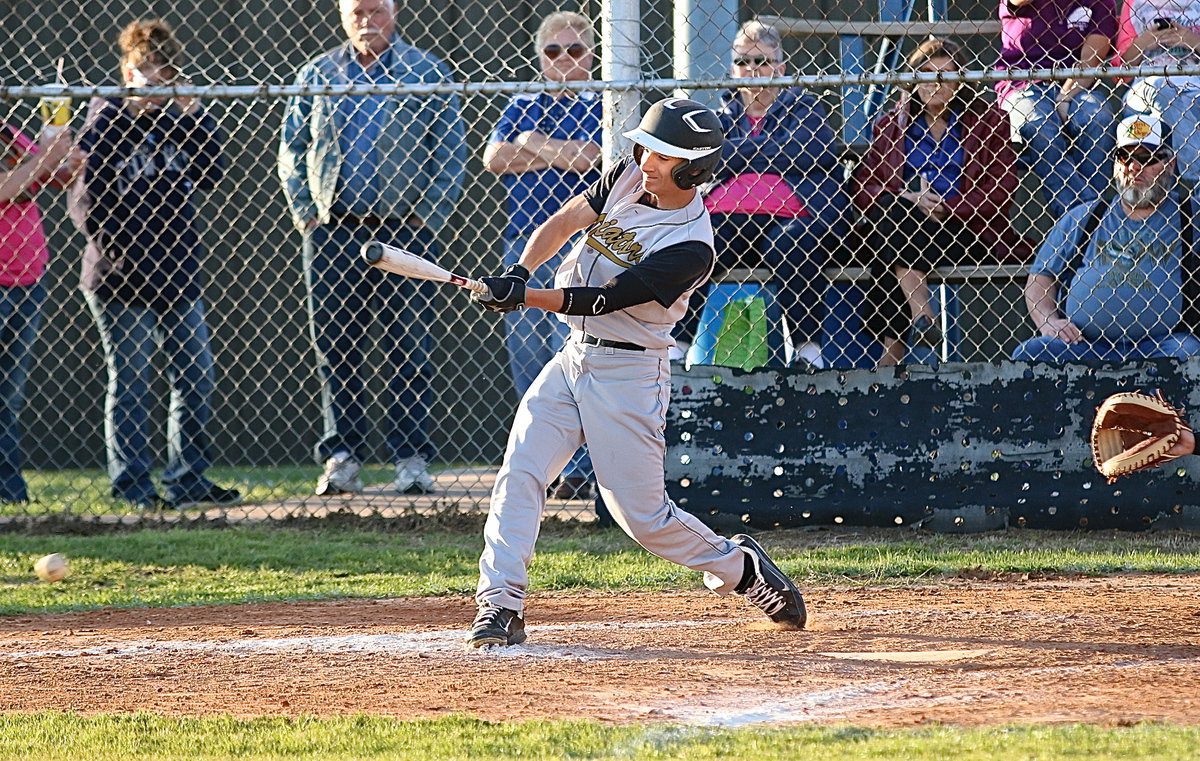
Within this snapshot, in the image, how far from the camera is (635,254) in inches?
177

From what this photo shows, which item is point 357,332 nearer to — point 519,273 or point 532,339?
point 532,339

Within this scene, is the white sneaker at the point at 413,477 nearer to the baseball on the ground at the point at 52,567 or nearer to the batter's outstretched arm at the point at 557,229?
the baseball on the ground at the point at 52,567

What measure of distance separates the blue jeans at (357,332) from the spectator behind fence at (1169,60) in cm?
361

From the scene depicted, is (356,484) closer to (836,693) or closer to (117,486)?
(117,486)

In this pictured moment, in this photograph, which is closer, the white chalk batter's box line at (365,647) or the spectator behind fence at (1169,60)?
the white chalk batter's box line at (365,647)

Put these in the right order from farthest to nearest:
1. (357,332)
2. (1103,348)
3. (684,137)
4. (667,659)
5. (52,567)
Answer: (357,332), (1103,348), (52,567), (684,137), (667,659)

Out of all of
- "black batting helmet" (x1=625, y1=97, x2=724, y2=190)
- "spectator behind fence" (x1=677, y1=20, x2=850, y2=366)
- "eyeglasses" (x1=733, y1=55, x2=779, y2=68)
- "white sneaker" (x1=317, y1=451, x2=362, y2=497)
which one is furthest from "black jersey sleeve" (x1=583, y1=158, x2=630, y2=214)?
"white sneaker" (x1=317, y1=451, x2=362, y2=497)

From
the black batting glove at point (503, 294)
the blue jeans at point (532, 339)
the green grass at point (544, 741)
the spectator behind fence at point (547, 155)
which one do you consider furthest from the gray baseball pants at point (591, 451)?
the blue jeans at point (532, 339)

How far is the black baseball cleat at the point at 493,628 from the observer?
4.42m

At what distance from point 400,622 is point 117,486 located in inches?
128

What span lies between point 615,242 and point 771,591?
1.22 m

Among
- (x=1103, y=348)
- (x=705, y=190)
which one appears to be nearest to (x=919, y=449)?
(x=1103, y=348)

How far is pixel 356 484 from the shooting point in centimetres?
776

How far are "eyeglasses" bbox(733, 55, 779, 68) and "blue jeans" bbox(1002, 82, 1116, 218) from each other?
1271 millimetres
